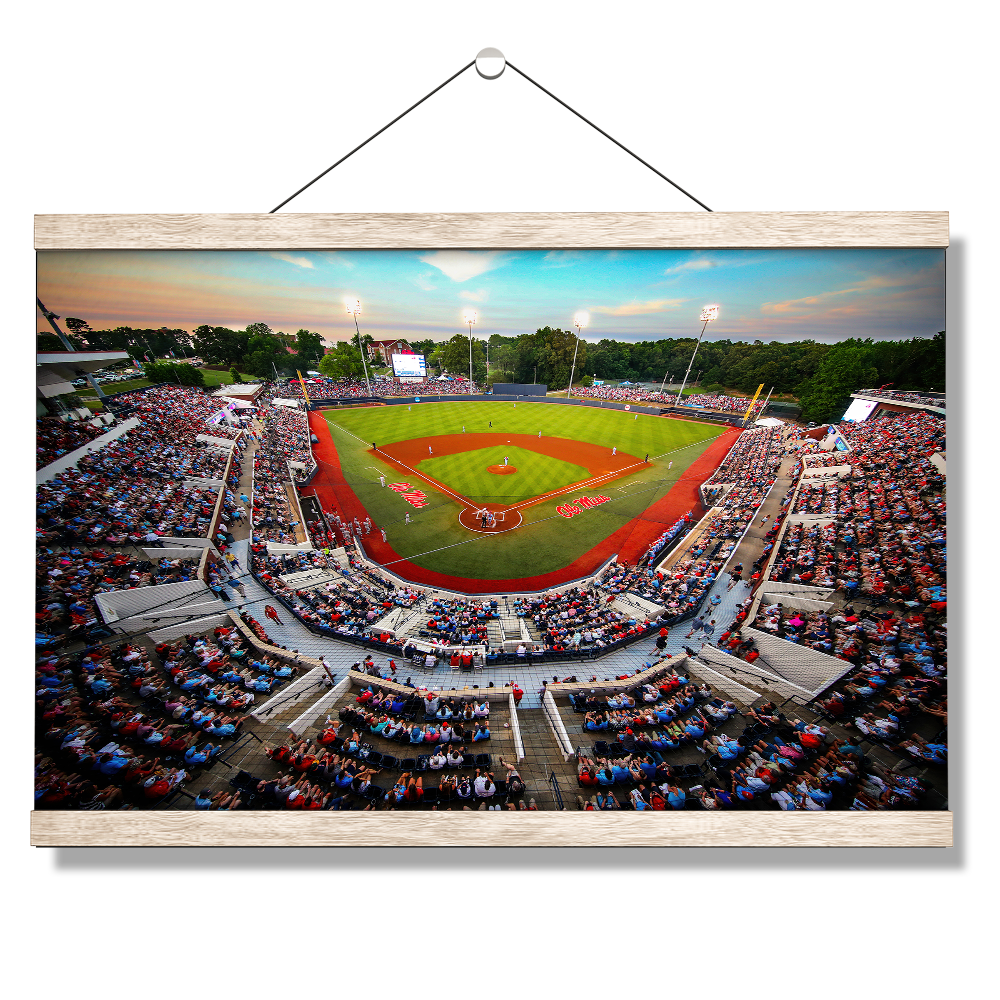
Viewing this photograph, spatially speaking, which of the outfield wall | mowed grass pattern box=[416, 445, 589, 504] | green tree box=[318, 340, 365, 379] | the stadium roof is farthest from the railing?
the stadium roof

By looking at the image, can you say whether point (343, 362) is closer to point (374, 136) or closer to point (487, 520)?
point (374, 136)

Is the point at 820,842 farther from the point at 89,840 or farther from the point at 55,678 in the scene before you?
the point at 55,678

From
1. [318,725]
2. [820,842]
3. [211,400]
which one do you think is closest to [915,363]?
[820,842]

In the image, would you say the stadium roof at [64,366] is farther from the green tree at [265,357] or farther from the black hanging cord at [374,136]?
the black hanging cord at [374,136]

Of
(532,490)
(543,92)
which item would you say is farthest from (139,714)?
(543,92)

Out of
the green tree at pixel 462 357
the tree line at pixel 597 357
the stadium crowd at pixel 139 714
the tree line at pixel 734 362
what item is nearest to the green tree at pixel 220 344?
the tree line at pixel 597 357

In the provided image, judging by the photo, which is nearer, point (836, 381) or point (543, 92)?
point (543, 92)

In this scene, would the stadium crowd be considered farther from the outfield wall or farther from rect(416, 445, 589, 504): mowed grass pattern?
the outfield wall
